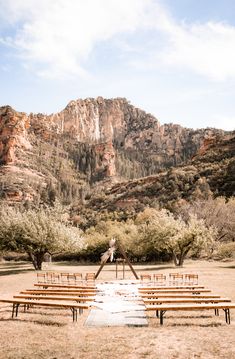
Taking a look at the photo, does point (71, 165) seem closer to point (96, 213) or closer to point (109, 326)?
point (96, 213)

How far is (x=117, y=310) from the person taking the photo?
41.5 ft

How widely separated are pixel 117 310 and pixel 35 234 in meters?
19.3

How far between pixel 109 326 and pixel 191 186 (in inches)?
2703

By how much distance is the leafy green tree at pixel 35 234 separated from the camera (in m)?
30.9

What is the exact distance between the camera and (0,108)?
14938 cm

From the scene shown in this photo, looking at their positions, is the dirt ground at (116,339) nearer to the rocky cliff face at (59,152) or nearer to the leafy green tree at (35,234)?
the leafy green tree at (35,234)

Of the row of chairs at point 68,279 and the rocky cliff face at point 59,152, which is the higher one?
the rocky cliff face at point 59,152

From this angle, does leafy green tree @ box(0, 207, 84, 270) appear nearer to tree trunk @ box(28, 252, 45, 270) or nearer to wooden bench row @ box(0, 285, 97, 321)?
tree trunk @ box(28, 252, 45, 270)

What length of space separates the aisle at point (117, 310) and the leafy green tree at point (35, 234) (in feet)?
48.7

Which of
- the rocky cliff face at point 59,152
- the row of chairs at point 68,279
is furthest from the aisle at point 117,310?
the rocky cliff face at point 59,152

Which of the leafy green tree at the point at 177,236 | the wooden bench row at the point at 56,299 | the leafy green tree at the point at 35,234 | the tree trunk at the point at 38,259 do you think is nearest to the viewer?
the wooden bench row at the point at 56,299

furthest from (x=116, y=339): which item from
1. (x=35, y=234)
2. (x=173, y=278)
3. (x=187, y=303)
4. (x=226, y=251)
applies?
(x=226, y=251)

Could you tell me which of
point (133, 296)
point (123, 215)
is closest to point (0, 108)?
point (123, 215)

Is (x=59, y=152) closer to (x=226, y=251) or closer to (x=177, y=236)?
(x=226, y=251)
